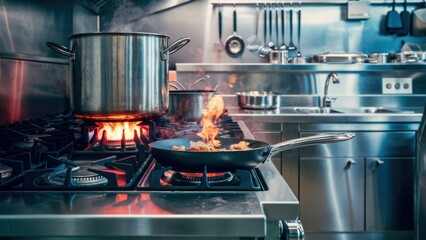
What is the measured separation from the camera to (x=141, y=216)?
0.62 meters

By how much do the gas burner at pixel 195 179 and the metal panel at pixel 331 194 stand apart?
170cm

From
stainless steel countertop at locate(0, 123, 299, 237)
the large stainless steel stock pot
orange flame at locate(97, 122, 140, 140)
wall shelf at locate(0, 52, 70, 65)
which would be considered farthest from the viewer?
wall shelf at locate(0, 52, 70, 65)

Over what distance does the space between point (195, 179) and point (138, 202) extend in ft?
0.49

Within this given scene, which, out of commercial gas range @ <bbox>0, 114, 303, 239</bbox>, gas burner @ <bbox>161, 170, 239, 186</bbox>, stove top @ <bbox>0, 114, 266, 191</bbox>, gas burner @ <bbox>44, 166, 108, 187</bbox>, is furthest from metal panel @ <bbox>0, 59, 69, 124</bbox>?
gas burner @ <bbox>161, 170, 239, 186</bbox>

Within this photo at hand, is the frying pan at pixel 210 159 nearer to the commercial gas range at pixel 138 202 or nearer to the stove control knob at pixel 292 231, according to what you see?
the commercial gas range at pixel 138 202

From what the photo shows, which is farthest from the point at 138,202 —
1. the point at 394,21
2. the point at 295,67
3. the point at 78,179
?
the point at 394,21

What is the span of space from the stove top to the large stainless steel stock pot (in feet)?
0.32

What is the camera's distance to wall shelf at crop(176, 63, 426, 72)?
3.01 meters

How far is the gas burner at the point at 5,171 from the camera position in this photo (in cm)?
84

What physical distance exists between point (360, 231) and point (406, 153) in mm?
491

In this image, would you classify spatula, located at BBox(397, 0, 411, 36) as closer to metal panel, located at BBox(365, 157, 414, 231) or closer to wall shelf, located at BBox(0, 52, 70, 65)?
metal panel, located at BBox(365, 157, 414, 231)

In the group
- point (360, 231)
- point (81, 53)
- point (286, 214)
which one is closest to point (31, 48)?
point (81, 53)

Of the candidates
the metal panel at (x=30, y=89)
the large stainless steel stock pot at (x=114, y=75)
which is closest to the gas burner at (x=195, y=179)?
the large stainless steel stock pot at (x=114, y=75)

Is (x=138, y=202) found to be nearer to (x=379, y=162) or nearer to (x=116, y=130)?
(x=116, y=130)
